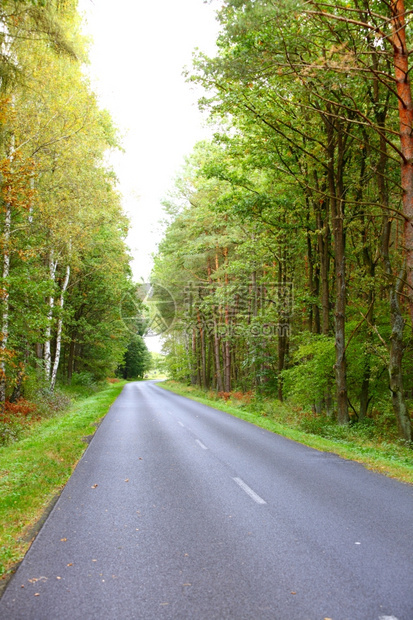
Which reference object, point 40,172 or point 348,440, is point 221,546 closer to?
point 348,440

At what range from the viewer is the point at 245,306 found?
2702 centimetres

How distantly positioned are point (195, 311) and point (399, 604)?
30.0m

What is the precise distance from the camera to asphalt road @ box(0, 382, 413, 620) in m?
3.46

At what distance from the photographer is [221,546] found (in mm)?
4648

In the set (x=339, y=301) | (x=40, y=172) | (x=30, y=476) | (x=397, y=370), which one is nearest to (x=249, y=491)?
(x=30, y=476)

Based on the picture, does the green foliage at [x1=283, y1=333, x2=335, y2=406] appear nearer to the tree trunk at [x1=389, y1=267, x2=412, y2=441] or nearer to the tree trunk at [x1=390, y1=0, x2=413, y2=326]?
the tree trunk at [x1=389, y1=267, x2=412, y2=441]

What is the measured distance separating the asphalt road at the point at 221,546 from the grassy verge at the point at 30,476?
0.79ft

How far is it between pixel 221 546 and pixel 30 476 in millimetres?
4415

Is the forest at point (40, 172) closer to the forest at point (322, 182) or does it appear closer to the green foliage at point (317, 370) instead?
the forest at point (322, 182)

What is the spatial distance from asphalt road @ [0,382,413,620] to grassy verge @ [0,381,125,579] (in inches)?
9.4

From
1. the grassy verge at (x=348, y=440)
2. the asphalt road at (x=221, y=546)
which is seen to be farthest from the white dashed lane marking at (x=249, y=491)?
the grassy verge at (x=348, y=440)

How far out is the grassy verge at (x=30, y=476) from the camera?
4.84m

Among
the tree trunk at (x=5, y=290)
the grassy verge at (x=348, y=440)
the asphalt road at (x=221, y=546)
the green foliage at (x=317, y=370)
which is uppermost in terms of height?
the tree trunk at (x=5, y=290)

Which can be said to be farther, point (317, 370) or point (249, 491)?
point (317, 370)
